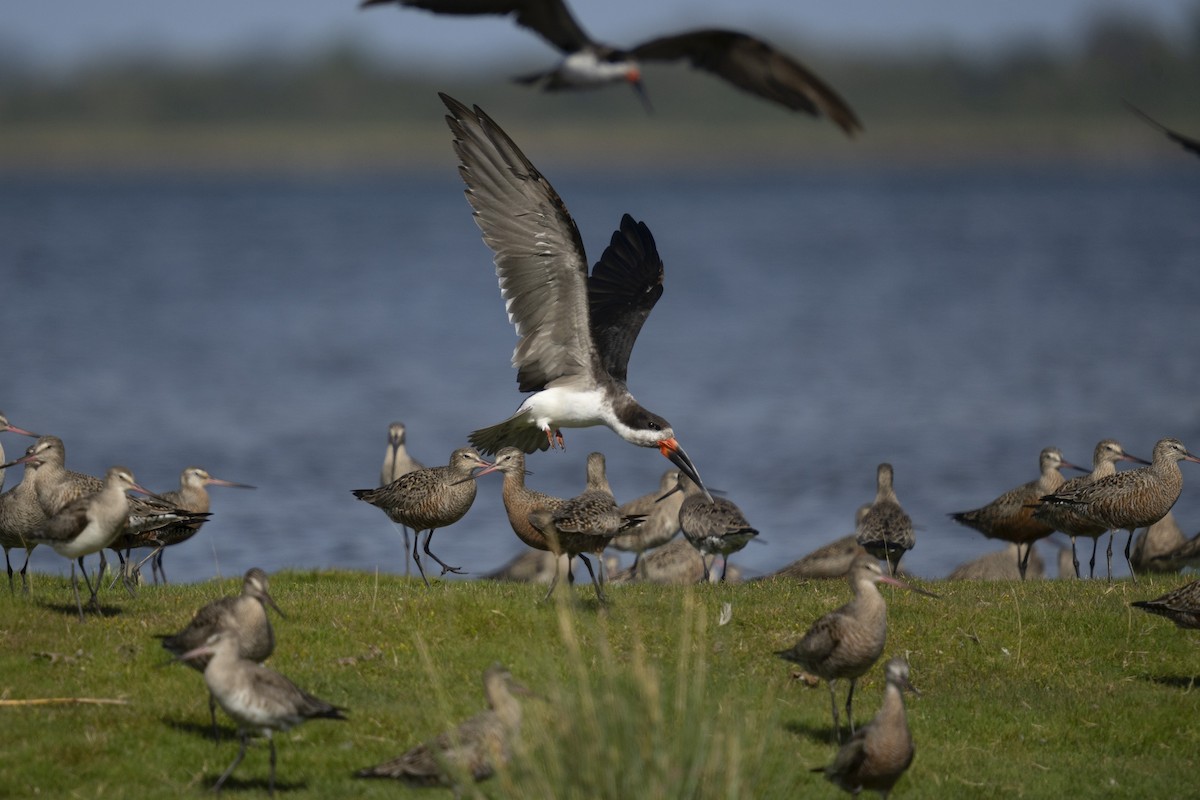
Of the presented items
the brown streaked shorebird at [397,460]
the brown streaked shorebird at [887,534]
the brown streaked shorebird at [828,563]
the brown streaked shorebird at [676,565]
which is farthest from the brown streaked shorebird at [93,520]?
the brown streaked shorebird at [887,534]

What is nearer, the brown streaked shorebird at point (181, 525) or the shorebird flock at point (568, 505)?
the shorebird flock at point (568, 505)

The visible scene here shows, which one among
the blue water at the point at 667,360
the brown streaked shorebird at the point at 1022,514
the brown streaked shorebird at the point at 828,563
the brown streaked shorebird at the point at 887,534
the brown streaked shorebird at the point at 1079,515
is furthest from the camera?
the blue water at the point at 667,360

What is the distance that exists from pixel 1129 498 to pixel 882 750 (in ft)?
20.6

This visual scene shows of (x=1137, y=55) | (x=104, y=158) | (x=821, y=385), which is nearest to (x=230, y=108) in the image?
(x=104, y=158)

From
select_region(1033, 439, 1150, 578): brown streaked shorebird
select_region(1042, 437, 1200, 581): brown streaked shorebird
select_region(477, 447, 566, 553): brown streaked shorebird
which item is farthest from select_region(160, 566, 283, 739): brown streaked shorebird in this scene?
select_region(1033, 439, 1150, 578): brown streaked shorebird

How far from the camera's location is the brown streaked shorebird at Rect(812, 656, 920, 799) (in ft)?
28.6

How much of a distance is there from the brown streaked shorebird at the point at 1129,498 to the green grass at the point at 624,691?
46.2 inches

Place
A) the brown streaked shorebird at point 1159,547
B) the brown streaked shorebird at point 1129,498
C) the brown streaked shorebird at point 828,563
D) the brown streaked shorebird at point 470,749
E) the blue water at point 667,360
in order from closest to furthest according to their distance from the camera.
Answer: the brown streaked shorebird at point 470,749, the brown streaked shorebird at point 1129,498, the brown streaked shorebird at point 828,563, the brown streaked shorebird at point 1159,547, the blue water at point 667,360


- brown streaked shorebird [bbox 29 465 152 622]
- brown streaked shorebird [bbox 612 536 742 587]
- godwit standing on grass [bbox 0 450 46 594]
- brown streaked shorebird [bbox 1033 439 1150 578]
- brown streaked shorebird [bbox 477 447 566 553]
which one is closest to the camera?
brown streaked shorebird [bbox 29 465 152 622]

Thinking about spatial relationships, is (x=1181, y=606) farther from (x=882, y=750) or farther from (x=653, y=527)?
(x=653, y=527)

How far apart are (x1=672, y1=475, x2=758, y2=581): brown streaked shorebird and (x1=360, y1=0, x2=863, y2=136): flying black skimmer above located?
4.25 m

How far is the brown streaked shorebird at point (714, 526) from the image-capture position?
14.8 meters

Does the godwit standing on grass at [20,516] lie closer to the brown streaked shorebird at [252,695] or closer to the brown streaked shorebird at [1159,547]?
the brown streaked shorebird at [252,695]

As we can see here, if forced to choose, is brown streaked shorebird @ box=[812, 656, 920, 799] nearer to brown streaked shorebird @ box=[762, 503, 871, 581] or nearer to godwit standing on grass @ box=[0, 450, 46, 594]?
godwit standing on grass @ box=[0, 450, 46, 594]
